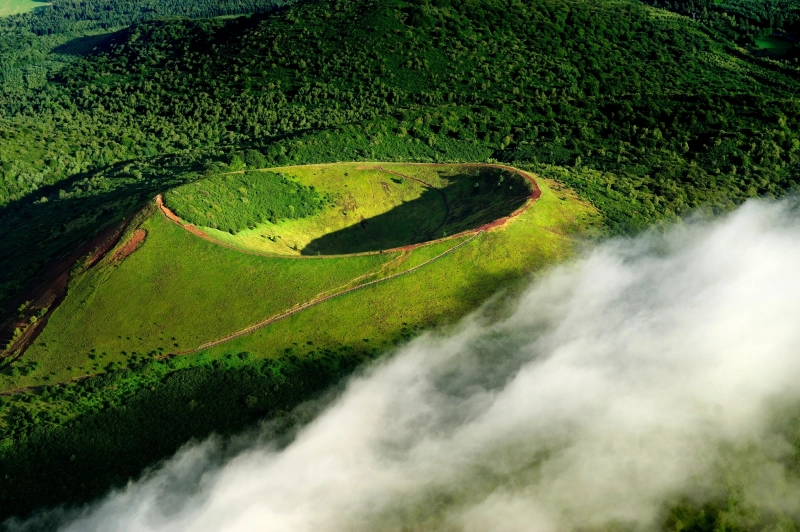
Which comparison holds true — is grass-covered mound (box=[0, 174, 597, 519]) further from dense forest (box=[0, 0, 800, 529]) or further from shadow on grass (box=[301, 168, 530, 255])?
shadow on grass (box=[301, 168, 530, 255])

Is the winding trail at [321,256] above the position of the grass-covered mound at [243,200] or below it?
below

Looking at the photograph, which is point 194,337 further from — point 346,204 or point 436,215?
point 436,215

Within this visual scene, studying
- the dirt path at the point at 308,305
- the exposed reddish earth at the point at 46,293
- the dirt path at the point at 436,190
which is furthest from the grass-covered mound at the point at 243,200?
the dirt path at the point at 308,305

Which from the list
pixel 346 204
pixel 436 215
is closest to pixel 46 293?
pixel 346 204

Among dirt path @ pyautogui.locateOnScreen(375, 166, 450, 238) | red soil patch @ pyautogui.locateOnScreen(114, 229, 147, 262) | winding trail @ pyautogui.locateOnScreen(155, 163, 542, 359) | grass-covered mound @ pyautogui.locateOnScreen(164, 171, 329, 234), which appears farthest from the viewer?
dirt path @ pyautogui.locateOnScreen(375, 166, 450, 238)

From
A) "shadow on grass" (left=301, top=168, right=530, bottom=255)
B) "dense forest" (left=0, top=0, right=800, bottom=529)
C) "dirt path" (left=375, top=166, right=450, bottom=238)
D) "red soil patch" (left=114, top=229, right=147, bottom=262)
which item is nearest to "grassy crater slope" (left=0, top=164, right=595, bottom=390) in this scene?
"red soil patch" (left=114, top=229, right=147, bottom=262)

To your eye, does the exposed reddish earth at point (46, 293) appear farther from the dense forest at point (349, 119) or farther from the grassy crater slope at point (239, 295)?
the dense forest at point (349, 119)
